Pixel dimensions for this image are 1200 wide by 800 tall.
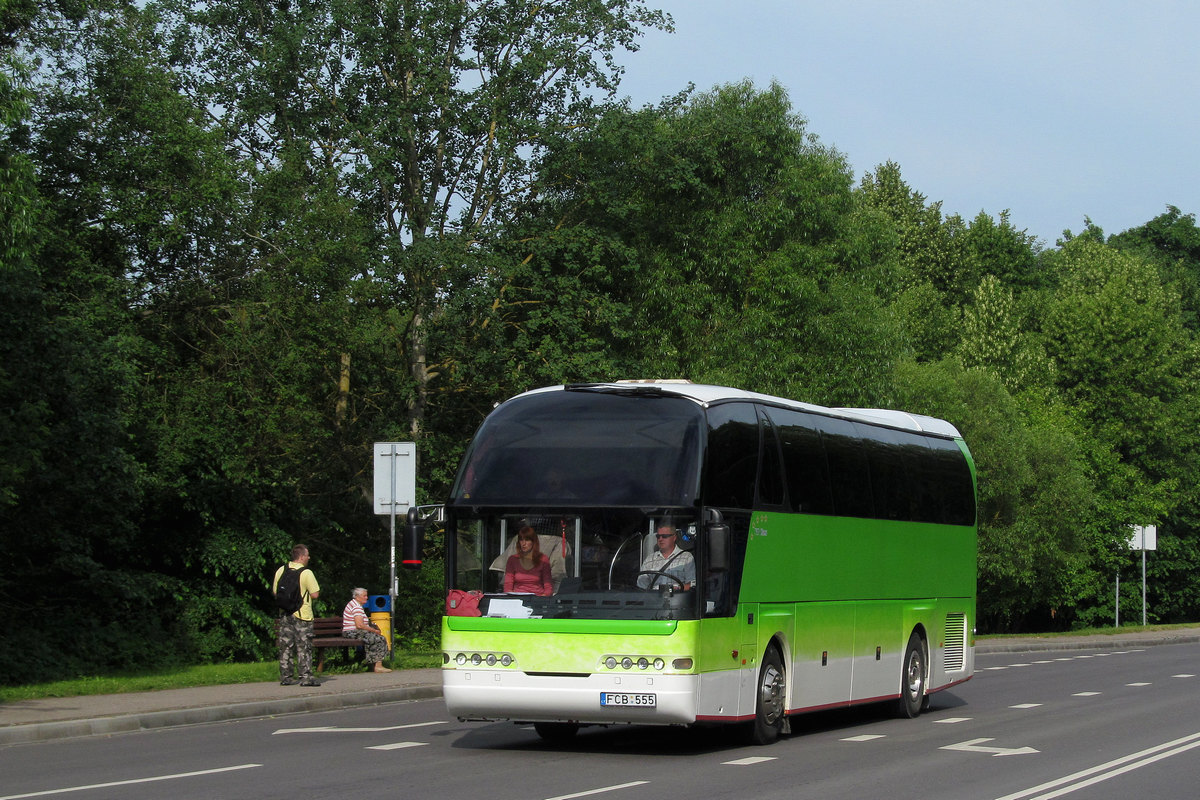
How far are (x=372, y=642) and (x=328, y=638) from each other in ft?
2.53

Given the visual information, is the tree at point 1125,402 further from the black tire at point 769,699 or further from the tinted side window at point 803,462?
the black tire at point 769,699

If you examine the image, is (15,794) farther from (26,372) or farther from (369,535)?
(369,535)

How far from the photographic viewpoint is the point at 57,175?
2881cm

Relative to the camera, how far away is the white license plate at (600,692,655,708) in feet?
42.0

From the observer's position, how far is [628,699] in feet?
42.2

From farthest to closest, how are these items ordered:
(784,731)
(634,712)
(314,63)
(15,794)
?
(314,63), (784,731), (634,712), (15,794)

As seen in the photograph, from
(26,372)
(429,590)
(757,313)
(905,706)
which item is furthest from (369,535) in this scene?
(905,706)

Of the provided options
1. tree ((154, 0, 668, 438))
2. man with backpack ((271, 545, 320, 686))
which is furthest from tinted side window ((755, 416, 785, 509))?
tree ((154, 0, 668, 438))

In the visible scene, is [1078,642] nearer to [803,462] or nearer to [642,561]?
[803,462]

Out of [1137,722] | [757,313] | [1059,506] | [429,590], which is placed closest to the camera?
[1137,722]

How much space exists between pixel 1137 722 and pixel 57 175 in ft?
71.1

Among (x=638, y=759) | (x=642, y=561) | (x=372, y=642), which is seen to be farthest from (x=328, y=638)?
(x=642, y=561)

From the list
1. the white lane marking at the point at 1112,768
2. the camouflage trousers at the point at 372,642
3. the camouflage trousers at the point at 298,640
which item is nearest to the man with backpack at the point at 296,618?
the camouflage trousers at the point at 298,640

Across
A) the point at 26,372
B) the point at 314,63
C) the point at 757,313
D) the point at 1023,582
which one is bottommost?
the point at 1023,582
